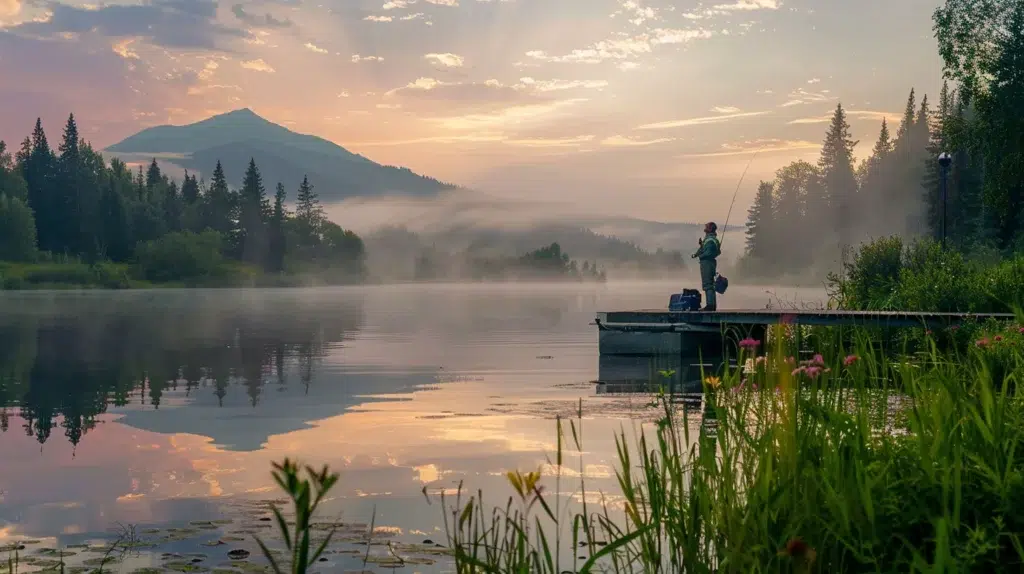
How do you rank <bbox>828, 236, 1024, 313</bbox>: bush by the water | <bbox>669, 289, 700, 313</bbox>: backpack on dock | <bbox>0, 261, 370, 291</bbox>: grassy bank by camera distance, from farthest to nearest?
1. <bbox>0, 261, 370, 291</bbox>: grassy bank
2. <bbox>669, 289, 700, 313</bbox>: backpack on dock
3. <bbox>828, 236, 1024, 313</bbox>: bush by the water

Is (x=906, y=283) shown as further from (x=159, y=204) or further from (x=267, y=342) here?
(x=159, y=204)

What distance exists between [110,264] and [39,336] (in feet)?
382

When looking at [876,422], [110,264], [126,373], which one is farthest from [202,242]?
[876,422]

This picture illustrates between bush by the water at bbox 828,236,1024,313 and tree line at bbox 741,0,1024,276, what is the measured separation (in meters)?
2.12

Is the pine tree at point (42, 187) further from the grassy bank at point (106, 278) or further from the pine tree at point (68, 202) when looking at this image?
the grassy bank at point (106, 278)

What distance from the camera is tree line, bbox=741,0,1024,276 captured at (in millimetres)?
48062

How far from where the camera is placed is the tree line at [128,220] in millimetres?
158250

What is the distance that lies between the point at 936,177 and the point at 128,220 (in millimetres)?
120003

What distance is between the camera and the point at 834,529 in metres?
5.62

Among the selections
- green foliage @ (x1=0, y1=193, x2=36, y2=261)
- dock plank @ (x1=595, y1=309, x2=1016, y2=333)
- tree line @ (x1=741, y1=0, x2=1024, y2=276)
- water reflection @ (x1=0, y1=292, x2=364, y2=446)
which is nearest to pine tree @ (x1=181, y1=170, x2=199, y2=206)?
green foliage @ (x1=0, y1=193, x2=36, y2=261)

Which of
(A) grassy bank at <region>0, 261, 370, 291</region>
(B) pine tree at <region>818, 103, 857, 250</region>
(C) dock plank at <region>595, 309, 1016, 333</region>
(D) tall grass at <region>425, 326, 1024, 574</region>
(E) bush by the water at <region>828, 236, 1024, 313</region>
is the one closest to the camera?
(D) tall grass at <region>425, 326, 1024, 574</region>

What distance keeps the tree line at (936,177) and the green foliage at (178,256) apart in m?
79.1

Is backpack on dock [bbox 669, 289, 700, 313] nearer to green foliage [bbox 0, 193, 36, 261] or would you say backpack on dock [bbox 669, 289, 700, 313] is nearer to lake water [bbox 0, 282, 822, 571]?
lake water [bbox 0, 282, 822, 571]

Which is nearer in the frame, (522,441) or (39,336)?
(522,441)
